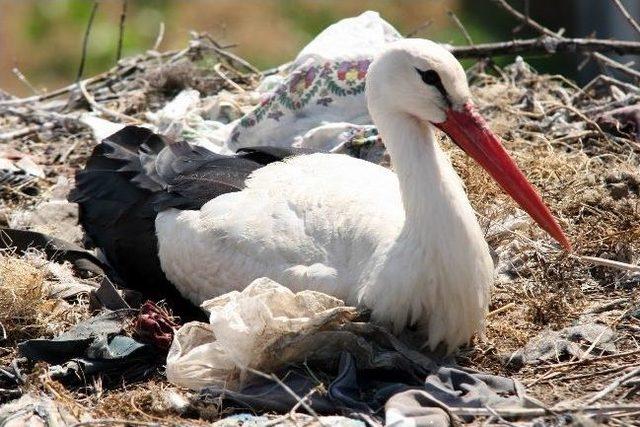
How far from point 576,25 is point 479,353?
8.03m

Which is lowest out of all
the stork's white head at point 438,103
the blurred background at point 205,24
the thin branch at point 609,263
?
the blurred background at point 205,24

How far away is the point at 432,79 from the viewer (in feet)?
17.3

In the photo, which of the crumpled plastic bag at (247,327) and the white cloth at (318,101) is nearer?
the crumpled plastic bag at (247,327)

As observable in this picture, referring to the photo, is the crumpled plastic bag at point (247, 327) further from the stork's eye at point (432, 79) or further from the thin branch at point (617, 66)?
the thin branch at point (617, 66)

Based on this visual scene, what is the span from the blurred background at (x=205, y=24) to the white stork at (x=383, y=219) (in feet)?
24.2

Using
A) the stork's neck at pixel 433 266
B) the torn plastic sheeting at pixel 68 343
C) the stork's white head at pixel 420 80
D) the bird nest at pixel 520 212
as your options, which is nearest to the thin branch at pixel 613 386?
the bird nest at pixel 520 212

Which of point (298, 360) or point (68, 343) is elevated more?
point (298, 360)

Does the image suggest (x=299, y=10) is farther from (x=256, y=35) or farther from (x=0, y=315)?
(x=0, y=315)

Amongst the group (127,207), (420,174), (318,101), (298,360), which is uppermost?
(420,174)

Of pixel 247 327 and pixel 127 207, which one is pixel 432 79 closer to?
pixel 247 327

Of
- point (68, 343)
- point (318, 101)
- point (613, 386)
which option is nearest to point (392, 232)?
point (613, 386)

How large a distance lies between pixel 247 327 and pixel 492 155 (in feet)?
3.75

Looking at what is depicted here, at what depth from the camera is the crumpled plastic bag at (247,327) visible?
203 inches

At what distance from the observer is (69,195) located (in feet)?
21.7
